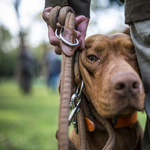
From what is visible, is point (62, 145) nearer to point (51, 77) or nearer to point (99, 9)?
point (99, 9)

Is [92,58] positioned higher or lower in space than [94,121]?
higher

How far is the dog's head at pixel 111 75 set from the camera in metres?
1.30

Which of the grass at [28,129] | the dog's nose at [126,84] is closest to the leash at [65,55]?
the dog's nose at [126,84]

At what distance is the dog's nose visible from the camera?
4.17ft

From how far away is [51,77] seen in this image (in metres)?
12.8

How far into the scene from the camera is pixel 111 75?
140 centimetres

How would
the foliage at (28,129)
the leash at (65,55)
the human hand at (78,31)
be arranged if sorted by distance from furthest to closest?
the foliage at (28,129), the human hand at (78,31), the leash at (65,55)

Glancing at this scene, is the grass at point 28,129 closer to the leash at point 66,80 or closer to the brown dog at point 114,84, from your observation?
the brown dog at point 114,84

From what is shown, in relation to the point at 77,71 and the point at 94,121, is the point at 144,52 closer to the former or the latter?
the point at 77,71

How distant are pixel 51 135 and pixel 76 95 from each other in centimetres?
259

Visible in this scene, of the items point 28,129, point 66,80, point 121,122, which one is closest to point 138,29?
point 66,80

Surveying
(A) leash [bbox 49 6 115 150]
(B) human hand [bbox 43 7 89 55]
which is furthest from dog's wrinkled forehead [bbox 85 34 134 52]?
(A) leash [bbox 49 6 115 150]

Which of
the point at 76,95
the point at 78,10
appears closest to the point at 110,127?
the point at 76,95

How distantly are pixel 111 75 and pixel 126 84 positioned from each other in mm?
171
